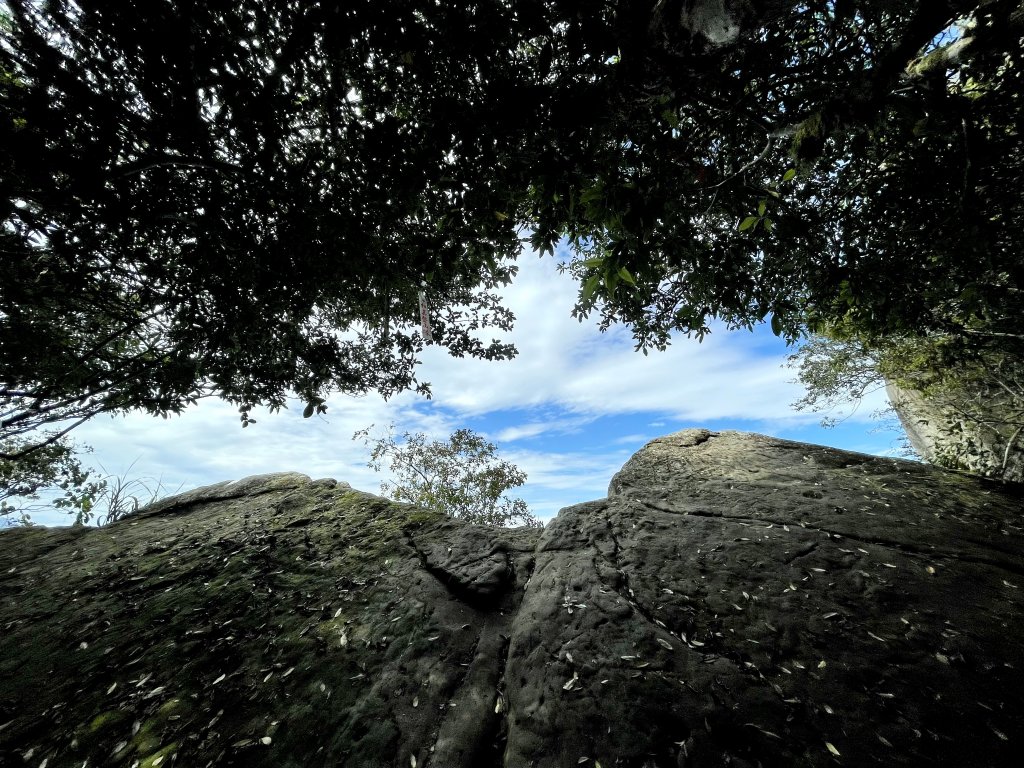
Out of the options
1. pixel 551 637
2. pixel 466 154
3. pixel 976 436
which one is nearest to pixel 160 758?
pixel 551 637

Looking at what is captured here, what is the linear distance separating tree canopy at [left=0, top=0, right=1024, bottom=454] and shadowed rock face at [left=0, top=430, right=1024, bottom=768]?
2.35 m

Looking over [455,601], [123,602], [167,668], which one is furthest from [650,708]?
[123,602]

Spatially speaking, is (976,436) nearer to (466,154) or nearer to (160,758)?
(466,154)

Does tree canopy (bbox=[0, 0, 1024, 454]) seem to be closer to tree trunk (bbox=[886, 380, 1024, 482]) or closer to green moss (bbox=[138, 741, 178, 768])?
tree trunk (bbox=[886, 380, 1024, 482])

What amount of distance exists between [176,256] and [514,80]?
443 centimetres

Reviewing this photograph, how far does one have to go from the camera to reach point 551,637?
3271 mm

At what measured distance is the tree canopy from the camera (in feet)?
10.3

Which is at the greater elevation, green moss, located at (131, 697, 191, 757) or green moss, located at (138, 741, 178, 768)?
green moss, located at (131, 697, 191, 757)

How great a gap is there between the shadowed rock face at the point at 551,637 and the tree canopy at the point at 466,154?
2.35m

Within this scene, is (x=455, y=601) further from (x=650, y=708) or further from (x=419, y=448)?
(x=419, y=448)

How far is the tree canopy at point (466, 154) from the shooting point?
3150 mm

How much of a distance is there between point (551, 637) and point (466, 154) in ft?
13.9

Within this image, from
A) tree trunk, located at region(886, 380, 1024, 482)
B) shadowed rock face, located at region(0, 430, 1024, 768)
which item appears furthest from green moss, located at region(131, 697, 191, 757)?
tree trunk, located at region(886, 380, 1024, 482)

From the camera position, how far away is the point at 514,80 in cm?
346
